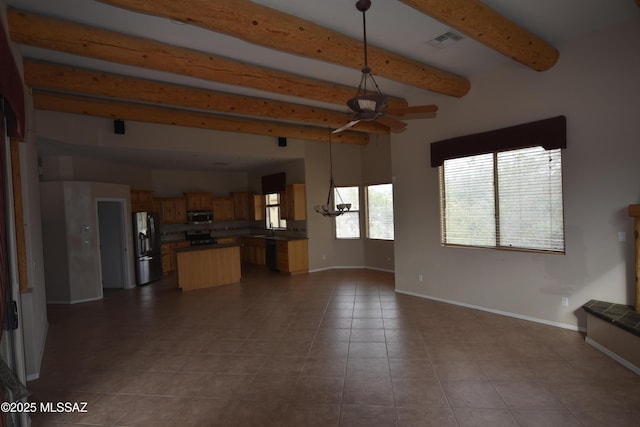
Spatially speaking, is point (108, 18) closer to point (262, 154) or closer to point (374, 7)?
point (374, 7)

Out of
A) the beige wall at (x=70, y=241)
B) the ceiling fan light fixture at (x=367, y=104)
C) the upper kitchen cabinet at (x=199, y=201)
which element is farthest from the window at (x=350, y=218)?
the ceiling fan light fixture at (x=367, y=104)

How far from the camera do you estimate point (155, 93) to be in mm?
4680

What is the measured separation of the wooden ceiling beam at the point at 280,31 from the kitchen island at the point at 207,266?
5.00 meters

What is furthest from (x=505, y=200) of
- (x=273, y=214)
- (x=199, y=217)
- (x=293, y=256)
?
(x=199, y=217)

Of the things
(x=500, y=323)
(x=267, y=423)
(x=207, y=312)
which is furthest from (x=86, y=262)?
(x=500, y=323)

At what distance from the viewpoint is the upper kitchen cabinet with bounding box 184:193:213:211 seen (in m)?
9.43

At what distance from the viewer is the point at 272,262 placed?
8.62 meters

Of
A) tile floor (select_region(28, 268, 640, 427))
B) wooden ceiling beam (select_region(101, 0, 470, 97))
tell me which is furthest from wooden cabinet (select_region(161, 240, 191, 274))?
wooden ceiling beam (select_region(101, 0, 470, 97))

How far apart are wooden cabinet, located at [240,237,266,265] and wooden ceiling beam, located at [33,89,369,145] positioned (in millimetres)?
3422

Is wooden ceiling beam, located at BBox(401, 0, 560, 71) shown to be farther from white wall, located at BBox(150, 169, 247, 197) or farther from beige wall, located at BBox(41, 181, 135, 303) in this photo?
white wall, located at BBox(150, 169, 247, 197)

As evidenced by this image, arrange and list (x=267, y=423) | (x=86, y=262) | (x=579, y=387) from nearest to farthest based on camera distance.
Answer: (x=267, y=423) → (x=579, y=387) → (x=86, y=262)

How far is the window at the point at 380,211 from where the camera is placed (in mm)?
8062

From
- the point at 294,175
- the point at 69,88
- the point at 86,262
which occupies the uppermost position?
the point at 69,88

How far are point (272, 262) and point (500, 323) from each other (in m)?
5.52
